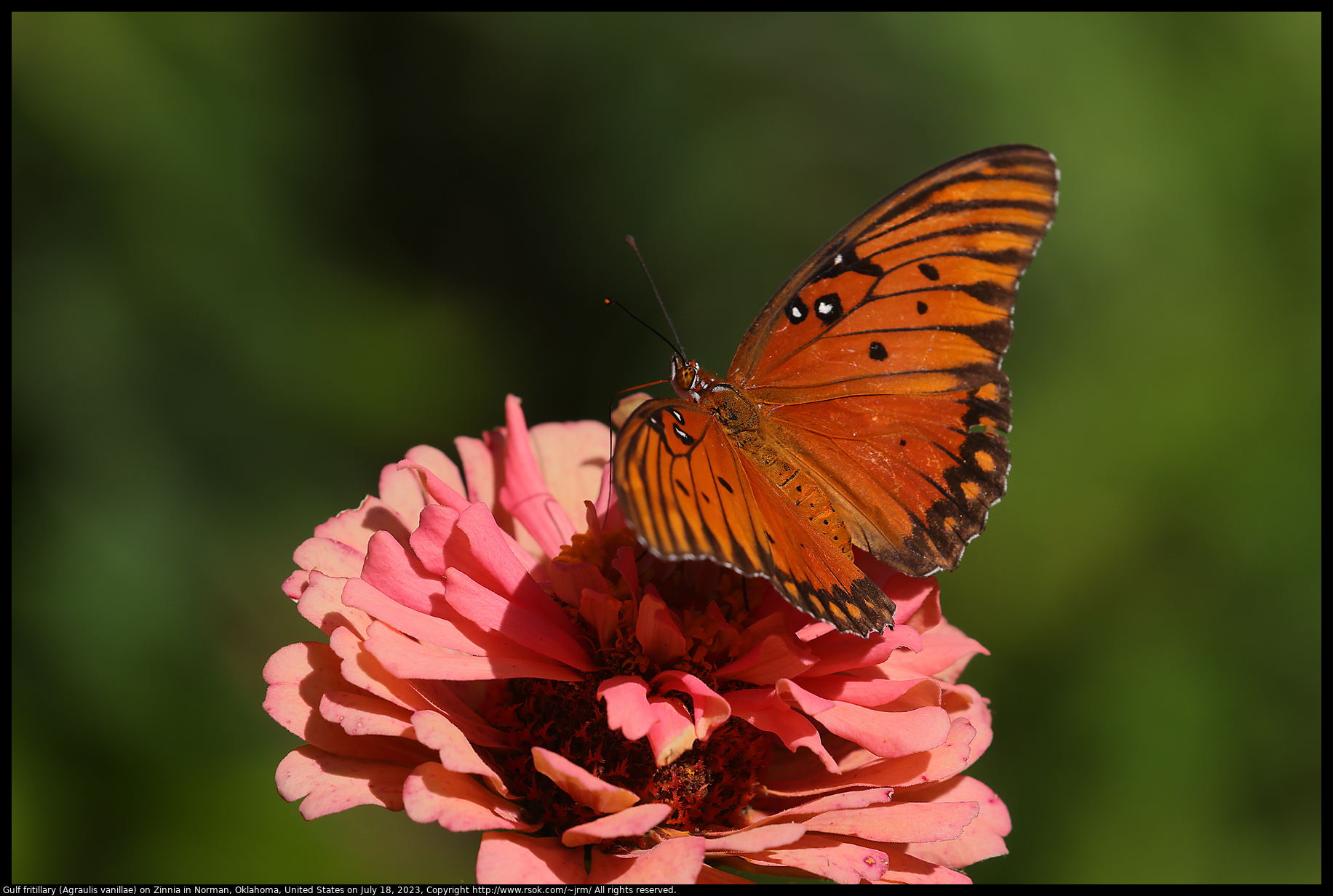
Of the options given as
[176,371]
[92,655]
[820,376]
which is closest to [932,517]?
[820,376]

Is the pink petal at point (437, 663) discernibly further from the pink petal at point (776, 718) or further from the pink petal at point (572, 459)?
the pink petal at point (572, 459)

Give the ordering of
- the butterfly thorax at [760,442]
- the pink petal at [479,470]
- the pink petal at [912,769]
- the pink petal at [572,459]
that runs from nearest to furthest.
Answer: the pink petal at [912,769], the butterfly thorax at [760,442], the pink petal at [479,470], the pink petal at [572,459]

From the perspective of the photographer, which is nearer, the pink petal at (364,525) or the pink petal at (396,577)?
the pink petal at (396,577)

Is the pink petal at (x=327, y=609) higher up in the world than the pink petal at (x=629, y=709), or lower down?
higher up

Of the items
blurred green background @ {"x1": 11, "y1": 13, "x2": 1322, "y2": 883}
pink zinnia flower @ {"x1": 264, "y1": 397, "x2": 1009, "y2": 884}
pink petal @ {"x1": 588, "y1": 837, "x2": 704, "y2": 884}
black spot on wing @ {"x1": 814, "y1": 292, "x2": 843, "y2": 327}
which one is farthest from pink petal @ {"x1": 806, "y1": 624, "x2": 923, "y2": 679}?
blurred green background @ {"x1": 11, "y1": 13, "x2": 1322, "y2": 883}

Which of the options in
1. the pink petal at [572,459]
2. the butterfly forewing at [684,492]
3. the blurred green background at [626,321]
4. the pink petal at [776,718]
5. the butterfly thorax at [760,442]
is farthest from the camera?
the blurred green background at [626,321]

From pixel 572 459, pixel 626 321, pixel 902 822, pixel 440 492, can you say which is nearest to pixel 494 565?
pixel 440 492

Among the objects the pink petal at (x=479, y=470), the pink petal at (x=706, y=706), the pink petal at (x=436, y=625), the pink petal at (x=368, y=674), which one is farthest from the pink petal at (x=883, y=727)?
the pink petal at (x=479, y=470)

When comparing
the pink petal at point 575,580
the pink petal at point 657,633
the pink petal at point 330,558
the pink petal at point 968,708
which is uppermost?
the pink petal at point 330,558

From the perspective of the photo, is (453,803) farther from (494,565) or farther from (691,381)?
(691,381)
